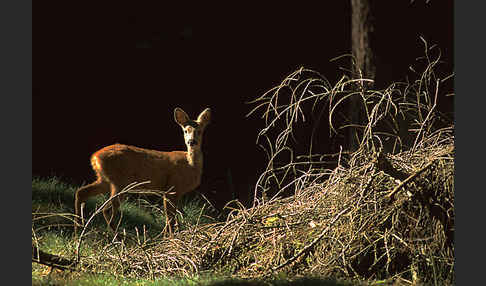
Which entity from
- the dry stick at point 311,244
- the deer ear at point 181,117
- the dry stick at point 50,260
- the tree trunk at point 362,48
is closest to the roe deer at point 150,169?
the deer ear at point 181,117

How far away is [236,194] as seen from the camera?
25.9 ft

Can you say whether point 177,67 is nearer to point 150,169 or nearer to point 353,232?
point 150,169

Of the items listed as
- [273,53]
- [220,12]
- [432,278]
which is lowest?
[432,278]

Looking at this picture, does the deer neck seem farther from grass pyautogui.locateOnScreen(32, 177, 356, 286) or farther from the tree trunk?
the tree trunk

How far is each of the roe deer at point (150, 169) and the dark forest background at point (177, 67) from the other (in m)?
1.91

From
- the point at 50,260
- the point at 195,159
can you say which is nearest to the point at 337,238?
the point at 50,260

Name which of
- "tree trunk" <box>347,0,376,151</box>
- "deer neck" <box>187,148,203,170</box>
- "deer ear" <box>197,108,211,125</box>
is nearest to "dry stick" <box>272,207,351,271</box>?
"deer neck" <box>187,148,203,170</box>

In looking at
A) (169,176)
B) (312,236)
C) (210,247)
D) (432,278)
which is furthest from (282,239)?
(169,176)

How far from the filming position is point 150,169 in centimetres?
578

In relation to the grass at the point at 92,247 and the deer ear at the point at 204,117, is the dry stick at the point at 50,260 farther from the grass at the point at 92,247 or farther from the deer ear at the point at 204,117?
the deer ear at the point at 204,117

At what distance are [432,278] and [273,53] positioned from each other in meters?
5.32

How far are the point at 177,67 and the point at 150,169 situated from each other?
10.1 ft

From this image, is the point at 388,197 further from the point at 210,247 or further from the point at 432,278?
the point at 210,247

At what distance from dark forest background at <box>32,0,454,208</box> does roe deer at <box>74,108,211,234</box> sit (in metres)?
1.91
